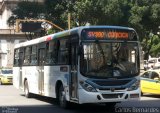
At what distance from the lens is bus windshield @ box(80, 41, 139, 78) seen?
1376cm

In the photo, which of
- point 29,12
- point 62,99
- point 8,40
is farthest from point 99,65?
point 8,40

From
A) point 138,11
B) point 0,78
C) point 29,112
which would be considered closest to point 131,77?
point 29,112

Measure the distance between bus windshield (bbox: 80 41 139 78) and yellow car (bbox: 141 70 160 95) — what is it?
5.79 m

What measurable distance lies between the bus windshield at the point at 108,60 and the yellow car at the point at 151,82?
5.79 metres

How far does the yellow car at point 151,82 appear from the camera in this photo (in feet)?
64.9

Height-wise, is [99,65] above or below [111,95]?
above

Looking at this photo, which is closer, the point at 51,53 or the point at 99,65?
the point at 99,65

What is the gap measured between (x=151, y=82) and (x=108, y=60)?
6.85 metres

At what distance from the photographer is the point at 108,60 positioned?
547 inches

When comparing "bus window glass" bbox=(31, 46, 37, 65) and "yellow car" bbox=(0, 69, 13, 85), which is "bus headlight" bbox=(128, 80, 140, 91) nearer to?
"bus window glass" bbox=(31, 46, 37, 65)

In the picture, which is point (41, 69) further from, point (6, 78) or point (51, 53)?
point (6, 78)

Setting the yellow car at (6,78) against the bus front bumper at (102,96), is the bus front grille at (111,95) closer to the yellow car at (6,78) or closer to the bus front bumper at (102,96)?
the bus front bumper at (102,96)

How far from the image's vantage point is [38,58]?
61.1 ft

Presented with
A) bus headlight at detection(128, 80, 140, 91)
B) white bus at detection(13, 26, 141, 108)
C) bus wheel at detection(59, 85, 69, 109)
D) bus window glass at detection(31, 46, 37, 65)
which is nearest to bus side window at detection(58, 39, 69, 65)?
white bus at detection(13, 26, 141, 108)
